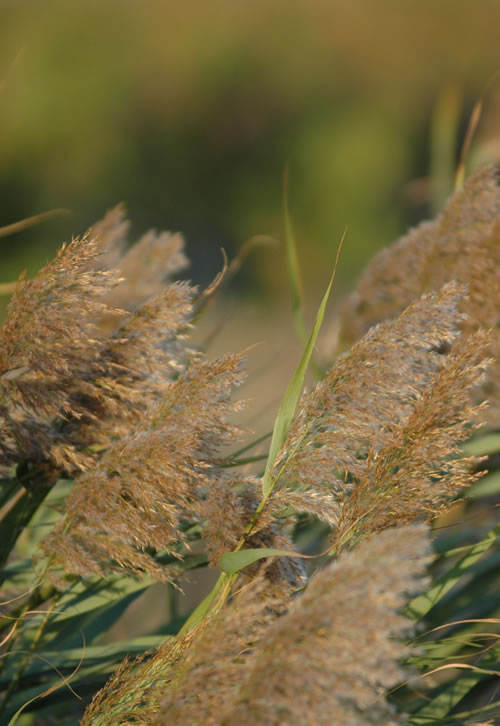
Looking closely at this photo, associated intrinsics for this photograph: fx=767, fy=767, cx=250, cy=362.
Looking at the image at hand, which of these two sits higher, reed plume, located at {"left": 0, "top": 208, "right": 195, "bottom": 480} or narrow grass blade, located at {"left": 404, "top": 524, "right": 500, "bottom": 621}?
reed plume, located at {"left": 0, "top": 208, "right": 195, "bottom": 480}

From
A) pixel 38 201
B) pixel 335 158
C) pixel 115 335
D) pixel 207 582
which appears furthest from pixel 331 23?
pixel 115 335

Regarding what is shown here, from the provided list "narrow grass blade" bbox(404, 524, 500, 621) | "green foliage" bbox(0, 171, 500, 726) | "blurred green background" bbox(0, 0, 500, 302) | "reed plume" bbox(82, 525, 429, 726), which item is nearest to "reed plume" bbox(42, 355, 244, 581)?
"green foliage" bbox(0, 171, 500, 726)

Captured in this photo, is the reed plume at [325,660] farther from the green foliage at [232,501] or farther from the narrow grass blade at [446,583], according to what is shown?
the narrow grass blade at [446,583]

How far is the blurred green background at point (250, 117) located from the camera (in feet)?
17.6


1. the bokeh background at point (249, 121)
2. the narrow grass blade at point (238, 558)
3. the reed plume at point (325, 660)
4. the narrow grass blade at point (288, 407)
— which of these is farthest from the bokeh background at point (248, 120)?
the reed plume at point (325, 660)

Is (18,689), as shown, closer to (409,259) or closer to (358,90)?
(409,259)

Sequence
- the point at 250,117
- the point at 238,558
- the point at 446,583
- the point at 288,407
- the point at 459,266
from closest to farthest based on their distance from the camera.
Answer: the point at 238,558 → the point at 288,407 → the point at 446,583 → the point at 459,266 → the point at 250,117

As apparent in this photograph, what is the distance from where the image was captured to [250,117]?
6434 mm

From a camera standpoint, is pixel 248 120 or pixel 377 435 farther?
pixel 248 120

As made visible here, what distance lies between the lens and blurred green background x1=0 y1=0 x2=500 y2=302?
5.37 metres

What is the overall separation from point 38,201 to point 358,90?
278 cm

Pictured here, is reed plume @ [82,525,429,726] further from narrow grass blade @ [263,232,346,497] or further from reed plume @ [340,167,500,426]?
reed plume @ [340,167,500,426]

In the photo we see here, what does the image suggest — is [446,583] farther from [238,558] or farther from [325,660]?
[325,660]

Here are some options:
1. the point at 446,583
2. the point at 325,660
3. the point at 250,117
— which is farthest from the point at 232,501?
the point at 250,117
